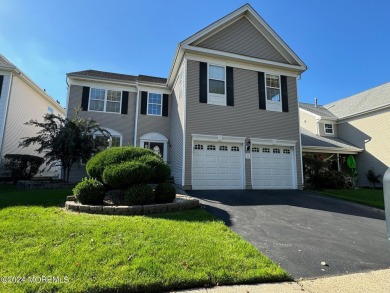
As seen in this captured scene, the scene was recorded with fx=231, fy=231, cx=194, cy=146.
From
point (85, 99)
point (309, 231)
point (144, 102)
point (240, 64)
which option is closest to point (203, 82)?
point (240, 64)

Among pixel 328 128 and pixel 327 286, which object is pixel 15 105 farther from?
pixel 328 128

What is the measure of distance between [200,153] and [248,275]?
25.9ft

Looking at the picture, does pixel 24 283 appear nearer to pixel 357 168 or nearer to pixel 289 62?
pixel 289 62

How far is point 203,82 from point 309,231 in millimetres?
8154

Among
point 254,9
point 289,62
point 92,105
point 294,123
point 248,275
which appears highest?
point 254,9

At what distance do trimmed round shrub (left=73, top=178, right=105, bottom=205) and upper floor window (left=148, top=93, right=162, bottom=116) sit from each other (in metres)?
8.61

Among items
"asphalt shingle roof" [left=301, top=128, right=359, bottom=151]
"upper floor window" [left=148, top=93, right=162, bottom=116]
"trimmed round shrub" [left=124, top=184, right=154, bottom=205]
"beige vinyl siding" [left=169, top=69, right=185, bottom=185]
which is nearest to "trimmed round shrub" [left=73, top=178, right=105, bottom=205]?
"trimmed round shrub" [left=124, top=184, right=154, bottom=205]

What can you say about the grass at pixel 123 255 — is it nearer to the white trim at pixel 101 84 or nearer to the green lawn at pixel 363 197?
the green lawn at pixel 363 197

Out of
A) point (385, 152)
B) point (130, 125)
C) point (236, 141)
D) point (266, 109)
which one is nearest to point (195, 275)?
point (236, 141)

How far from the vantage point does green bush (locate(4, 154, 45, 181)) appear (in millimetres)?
11758

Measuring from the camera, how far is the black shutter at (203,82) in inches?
441

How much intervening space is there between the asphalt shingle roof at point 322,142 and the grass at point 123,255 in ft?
45.7

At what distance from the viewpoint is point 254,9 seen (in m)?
12.6

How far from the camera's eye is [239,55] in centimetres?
1184
